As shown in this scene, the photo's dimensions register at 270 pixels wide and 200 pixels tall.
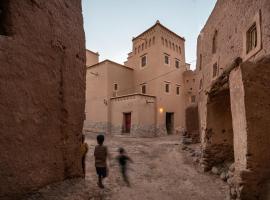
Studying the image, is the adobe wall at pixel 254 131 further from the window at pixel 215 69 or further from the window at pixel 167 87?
the window at pixel 167 87

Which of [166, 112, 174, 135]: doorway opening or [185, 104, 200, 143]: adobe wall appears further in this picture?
[166, 112, 174, 135]: doorway opening

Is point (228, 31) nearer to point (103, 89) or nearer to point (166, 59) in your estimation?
point (166, 59)

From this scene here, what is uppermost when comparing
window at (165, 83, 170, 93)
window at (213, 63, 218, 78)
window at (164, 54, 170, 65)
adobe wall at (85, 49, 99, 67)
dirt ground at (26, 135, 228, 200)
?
adobe wall at (85, 49, 99, 67)

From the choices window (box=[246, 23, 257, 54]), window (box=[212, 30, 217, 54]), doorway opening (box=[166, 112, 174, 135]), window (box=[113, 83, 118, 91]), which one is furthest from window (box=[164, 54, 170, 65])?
window (box=[246, 23, 257, 54])

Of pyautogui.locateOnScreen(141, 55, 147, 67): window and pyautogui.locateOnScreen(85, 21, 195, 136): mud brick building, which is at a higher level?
pyautogui.locateOnScreen(141, 55, 147, 67): window

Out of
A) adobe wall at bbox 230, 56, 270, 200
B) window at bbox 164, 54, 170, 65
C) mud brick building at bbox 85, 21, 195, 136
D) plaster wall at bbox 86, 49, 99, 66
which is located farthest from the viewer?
plaster wall at bbox 86, 49, 99, 66

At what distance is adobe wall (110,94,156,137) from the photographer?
57.7 feet

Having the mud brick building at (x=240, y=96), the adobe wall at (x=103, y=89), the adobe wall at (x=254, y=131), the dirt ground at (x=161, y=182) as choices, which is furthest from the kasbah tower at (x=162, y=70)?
the adobe wall at (x=254, y=131)

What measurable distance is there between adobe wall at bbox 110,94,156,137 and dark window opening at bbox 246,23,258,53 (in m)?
11.4

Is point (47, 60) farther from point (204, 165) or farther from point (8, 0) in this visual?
point (204, 165)

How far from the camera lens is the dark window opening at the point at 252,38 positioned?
6542 mm

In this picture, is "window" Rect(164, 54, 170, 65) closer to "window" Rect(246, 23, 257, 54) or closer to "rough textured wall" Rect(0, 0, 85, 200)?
"window" Rect(246, 23, 257, 54)

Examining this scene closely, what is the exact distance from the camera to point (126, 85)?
22.2 metres

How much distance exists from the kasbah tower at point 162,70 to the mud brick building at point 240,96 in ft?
29.1
